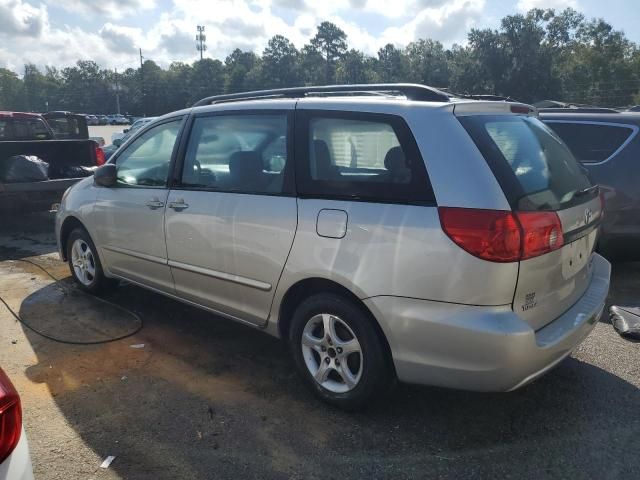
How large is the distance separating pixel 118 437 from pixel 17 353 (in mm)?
1569

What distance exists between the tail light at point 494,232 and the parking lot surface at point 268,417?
1.05 meters

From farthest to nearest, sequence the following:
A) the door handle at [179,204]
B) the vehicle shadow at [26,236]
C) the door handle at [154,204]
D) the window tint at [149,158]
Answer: the vehicle shadow at [26,236], the window tint at [149,158], the door handle at [154,204], the door handle at [179,204]

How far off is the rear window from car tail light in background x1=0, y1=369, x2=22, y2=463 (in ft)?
7.10

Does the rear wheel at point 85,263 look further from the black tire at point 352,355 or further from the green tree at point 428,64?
the green tree at point 428,64

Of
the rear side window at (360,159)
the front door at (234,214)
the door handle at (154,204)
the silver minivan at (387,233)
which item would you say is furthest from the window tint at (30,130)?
the rear side window at (360,159)

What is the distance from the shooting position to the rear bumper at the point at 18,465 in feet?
5.27

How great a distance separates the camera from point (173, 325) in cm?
446

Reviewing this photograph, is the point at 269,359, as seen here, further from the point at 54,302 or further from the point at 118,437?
the point at 54,302

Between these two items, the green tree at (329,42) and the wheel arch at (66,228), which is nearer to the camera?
the wheel arch at (66,228)

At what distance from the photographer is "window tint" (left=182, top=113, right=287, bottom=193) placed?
131 inches

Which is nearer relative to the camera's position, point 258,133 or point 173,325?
point 258,133

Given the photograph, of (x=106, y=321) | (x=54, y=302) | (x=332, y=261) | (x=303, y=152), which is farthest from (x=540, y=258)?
(x=54, y=302)

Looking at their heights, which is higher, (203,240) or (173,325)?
(203,240)

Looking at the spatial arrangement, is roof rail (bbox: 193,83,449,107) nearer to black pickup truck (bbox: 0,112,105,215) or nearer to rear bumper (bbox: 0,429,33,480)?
rear bumper (bbox: 0,429,33,480)
